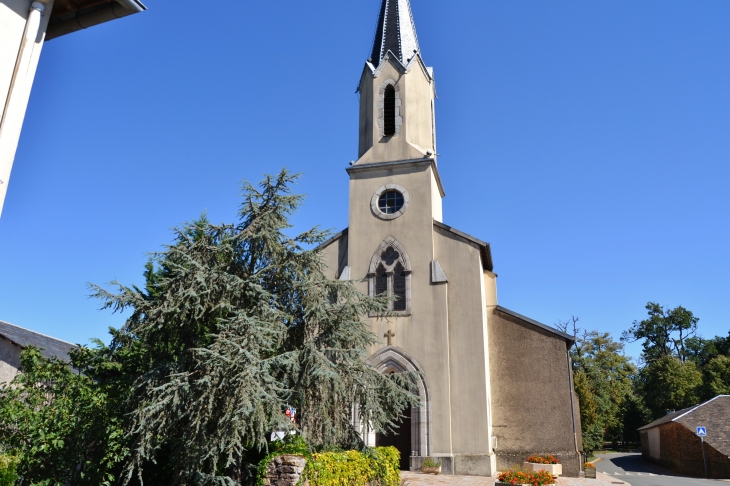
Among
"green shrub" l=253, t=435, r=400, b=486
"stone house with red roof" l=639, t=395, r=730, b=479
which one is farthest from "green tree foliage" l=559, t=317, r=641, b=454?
"green shrub" l=253, t=435, r=400, b=486

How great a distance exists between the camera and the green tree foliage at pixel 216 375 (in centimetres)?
1035

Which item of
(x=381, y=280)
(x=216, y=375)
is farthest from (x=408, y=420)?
(x=216, y=375)

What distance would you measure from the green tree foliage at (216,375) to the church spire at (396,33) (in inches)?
519

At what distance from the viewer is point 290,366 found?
1160cm

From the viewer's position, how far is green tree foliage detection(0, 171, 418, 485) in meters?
10.4

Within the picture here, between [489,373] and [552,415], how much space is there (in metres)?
2.55

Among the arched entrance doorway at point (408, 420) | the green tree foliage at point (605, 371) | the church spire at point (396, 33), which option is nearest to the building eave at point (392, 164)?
the church spire at point (396, 33)

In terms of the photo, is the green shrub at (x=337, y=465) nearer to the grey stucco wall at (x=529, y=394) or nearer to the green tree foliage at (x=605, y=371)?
the grey stucco wall at (x=529, y=394)

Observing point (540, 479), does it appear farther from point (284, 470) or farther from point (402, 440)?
point (284, 470)

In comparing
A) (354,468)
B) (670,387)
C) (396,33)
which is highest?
(396,33)

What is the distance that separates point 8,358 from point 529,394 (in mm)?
19453

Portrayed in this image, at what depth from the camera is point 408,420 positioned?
19406 millimetres

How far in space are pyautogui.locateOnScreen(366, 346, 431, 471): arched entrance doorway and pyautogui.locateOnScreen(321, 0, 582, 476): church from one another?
0.04 meters

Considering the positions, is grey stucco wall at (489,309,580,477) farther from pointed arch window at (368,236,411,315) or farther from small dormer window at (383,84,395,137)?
small dormer window at (383,84,395,137)
